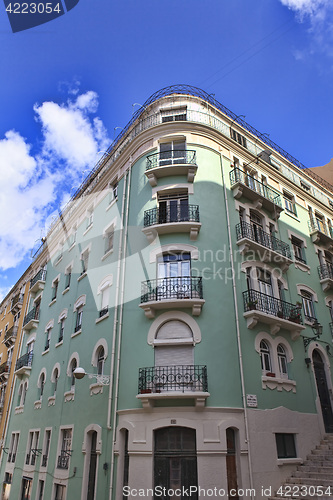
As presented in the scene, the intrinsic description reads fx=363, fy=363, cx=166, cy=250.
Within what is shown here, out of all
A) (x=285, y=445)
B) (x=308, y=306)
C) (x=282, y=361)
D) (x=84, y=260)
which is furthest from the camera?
(x=84, y=260)

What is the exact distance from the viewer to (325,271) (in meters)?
22.2

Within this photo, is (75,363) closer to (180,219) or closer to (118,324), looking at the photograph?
(118,324)

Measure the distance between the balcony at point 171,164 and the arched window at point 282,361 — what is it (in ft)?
30.1

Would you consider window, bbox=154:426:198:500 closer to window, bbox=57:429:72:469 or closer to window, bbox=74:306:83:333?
window, bbox=57:429:72:469

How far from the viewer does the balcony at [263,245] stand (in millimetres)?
17438

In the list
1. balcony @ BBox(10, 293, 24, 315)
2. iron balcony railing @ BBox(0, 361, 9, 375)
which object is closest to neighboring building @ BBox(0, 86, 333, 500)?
iron balcony railing @ BBox(0, 361, 9, 375)

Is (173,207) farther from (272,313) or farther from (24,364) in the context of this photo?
(24,364)

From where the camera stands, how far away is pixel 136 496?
1262 centimetres

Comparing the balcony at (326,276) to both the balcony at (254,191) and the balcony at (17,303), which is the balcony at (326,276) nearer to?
the balcony at (254,191)

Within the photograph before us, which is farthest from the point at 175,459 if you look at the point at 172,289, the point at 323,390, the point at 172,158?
the point at 172,158

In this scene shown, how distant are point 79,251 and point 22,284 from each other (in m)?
16.3

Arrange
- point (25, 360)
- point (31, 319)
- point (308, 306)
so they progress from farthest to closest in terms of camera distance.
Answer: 1. point (31, 319)
2. point (25, 360)
3. point (308, 306)

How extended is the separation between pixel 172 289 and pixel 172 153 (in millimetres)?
7799

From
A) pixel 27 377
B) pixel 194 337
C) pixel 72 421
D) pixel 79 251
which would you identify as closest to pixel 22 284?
pixel 27 377
